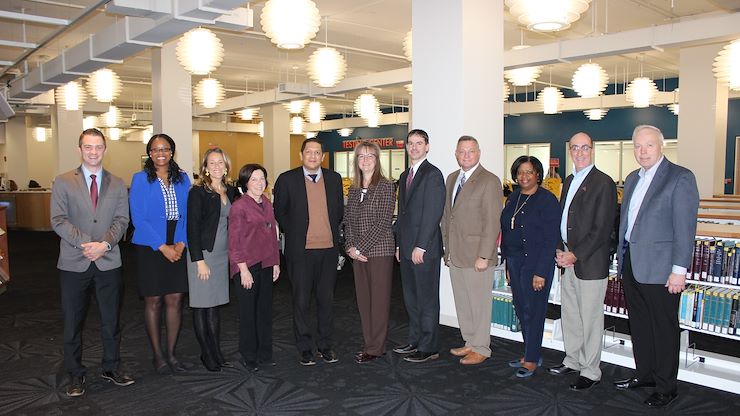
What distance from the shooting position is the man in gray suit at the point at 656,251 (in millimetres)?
3514

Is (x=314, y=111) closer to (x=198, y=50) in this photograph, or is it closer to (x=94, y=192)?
(x=198, y=50)

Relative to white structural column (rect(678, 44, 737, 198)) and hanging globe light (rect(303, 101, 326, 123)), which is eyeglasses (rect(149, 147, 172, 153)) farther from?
hanging globe light (rect(303, 101, 326, 123))

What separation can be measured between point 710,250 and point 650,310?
0.77m

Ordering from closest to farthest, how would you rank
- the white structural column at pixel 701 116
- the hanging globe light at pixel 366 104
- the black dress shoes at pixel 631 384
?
the black dress shoes at pixel 631 384 < the white structural column at pixel 701 116 < the hanging globe light at pixel 366 104

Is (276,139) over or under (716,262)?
over

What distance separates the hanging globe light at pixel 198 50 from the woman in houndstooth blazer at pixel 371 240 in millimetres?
3222

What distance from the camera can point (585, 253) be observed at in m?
3.91

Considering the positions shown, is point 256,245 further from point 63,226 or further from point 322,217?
point 63,226

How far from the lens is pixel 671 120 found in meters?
16.8

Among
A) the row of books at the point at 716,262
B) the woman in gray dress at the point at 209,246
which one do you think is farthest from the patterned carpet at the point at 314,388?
the row of books at the point at 716,262

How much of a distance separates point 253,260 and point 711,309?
3.28m

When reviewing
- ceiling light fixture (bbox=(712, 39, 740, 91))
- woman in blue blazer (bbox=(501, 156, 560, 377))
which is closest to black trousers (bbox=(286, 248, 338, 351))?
woman in blue blazer (bbox=(501, 156, 560, 377))

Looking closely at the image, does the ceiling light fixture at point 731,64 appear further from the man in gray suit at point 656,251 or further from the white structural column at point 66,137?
the white structural column at point 66,137

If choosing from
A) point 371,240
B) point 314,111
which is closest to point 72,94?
point 314,111
